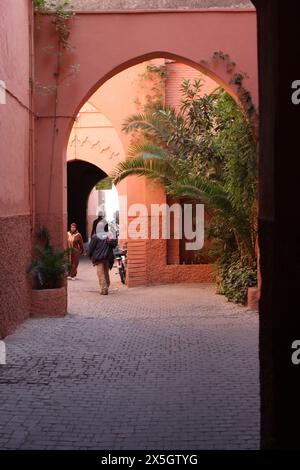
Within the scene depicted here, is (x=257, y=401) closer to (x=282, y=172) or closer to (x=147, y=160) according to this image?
(x=282, y=172)

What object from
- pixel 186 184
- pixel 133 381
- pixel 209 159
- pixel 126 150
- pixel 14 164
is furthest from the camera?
pixel 126 150

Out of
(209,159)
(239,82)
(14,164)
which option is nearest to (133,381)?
(14,164)

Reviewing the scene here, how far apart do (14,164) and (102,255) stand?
4657 mm

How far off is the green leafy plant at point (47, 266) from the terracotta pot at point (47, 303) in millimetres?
179

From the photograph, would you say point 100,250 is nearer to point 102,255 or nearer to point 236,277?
point 102,255

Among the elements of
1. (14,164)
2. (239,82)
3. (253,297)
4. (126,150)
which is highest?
(239,82)

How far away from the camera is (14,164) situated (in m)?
9.12

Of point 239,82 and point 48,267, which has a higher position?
point 239,82

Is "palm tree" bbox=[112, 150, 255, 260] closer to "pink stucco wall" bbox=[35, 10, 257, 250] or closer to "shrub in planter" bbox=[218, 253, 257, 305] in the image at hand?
"shrub in planter" bbox=[218, 253, 257, 305]

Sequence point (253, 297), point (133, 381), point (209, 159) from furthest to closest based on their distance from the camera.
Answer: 1. point (209, 159)
2. point (253, 297)
3. point (133, 381)

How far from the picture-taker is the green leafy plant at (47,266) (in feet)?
33.1

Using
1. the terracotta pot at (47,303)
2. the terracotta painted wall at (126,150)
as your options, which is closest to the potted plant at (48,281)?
the terracotta pot at (47,303)

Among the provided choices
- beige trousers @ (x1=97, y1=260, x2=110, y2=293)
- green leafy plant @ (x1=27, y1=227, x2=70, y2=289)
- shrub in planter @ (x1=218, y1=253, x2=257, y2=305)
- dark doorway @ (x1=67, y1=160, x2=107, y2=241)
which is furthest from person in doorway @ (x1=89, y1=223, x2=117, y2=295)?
dark doorway @ (x1=67, y1=160, x2=107, y2=241)

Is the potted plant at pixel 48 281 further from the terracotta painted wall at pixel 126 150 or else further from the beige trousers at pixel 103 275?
the terracotta painted wall at pixel 126 150
